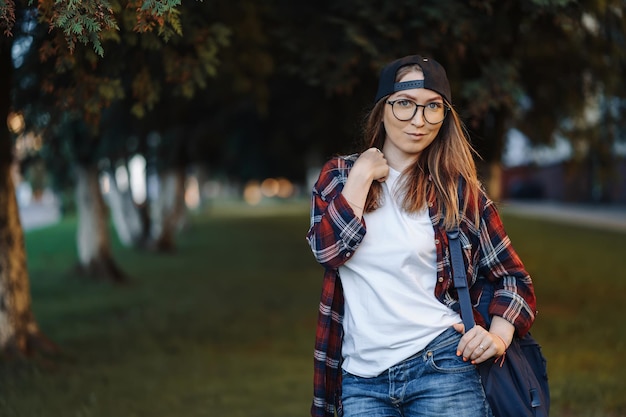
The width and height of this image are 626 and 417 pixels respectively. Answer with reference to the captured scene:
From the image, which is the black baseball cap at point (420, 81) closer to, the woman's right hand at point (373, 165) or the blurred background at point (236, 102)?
the woman's right hand at point (373, 165)

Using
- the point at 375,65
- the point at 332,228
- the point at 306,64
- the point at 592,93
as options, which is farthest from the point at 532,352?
the point at 592,93

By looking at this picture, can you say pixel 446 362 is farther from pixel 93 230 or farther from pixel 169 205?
pixel 169 205

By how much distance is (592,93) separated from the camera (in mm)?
11758

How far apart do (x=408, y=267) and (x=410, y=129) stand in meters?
0.50

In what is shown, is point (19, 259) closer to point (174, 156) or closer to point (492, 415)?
point (492, 415)

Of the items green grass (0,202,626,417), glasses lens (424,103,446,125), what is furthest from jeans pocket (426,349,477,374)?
green grass (0,202,626,417)

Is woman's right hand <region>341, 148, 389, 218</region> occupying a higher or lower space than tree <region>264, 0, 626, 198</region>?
lower

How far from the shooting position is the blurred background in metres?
5.93

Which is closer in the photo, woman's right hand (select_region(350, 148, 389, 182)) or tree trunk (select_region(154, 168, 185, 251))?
woman's right hand (select_region(350, 148, 389, 182))

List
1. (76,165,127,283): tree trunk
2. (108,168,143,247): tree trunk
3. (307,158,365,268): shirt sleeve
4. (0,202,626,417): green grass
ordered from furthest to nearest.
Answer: (108,168,143,247): tree trunk < (76,165,127,283): tree trunk < (0,202,626,417): green grass < (307,158,365,268): shirt sleeve

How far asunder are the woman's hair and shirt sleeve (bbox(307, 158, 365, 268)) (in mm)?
116

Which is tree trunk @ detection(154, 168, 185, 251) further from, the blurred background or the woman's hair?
the woman's hair

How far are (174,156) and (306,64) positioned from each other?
11637 mm

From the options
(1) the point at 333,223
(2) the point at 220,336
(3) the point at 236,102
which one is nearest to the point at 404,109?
(1) the point at 333,223
